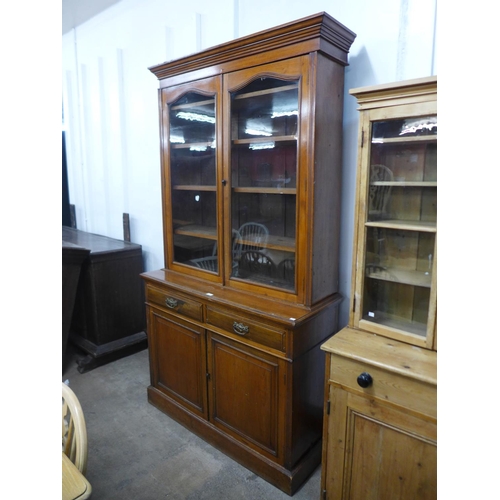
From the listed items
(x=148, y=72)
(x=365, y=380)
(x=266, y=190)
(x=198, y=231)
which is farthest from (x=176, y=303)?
(x=148, y=72)

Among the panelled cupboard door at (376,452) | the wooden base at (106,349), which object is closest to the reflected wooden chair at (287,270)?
the panelled cupboard door at (376,452)

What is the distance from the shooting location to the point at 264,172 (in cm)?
188

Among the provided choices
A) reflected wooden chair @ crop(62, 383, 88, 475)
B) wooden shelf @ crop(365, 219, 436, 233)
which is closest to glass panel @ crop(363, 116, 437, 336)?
wooden shelf @ crop(365, 219, 436, 233)

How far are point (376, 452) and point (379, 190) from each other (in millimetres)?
1010

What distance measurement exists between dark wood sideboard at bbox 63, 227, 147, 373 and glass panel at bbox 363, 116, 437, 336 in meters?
2.07

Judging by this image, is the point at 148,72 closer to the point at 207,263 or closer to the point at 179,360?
the point at 207,263

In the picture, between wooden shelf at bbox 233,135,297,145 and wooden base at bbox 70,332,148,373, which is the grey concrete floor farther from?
wooden shelf at bbox 233,135,297,145

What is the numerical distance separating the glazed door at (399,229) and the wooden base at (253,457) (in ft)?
2.57

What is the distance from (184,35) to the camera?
2531mm

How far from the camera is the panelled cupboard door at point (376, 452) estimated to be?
1245mm
